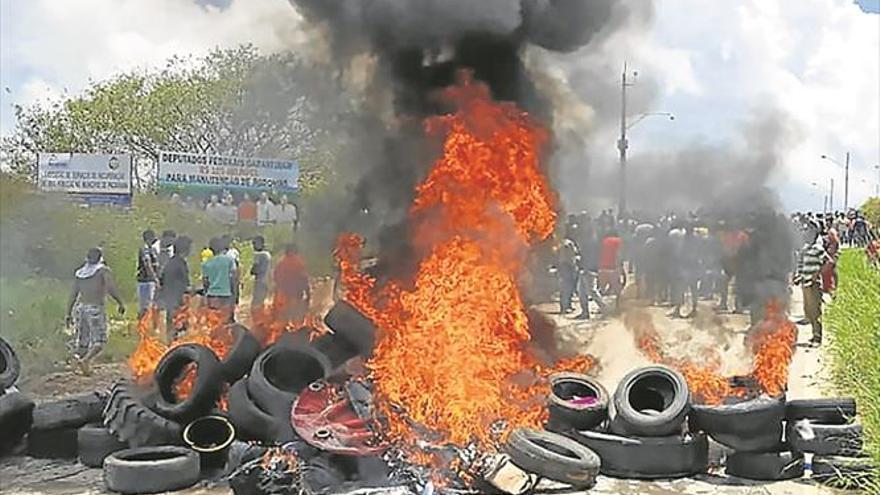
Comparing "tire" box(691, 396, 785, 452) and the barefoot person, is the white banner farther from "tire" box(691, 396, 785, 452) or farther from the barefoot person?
"tire" box(691, 396, 785, 452)

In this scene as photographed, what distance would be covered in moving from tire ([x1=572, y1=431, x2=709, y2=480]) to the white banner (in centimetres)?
1818

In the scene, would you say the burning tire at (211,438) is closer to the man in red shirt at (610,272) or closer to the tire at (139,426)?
the tire at (139,426)

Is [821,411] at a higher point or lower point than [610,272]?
lower

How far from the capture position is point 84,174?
23.7 m

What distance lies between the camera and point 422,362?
27.6 ft

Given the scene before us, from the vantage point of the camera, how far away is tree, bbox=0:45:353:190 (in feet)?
64.4

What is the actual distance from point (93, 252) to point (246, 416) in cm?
622

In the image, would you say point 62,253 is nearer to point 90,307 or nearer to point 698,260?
point 90,307

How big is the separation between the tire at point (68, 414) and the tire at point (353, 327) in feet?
7.97

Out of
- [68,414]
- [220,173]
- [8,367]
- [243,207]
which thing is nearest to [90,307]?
[8,367]

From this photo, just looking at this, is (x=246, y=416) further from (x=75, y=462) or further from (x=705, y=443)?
(x=705, y=443)

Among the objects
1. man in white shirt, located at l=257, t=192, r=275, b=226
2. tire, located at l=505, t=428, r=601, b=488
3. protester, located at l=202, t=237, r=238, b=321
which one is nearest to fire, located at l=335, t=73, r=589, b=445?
tire, located at l=505, t=428, r=601, b=488

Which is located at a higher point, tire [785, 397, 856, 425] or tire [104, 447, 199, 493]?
tire [785, 397, 856, 425]

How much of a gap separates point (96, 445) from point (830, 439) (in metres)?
6.59
